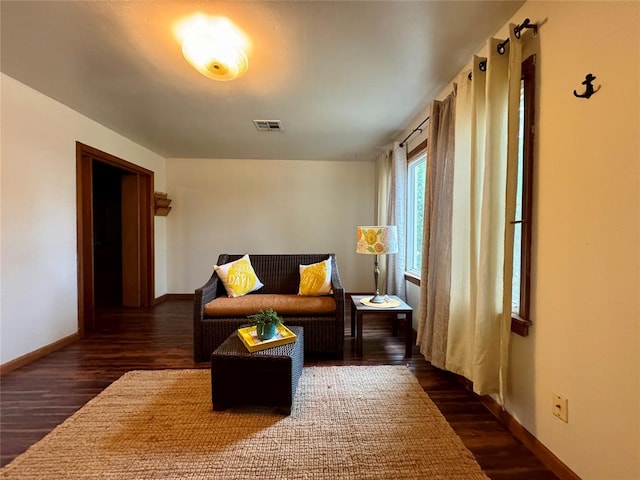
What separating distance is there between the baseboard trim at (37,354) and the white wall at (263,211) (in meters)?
1.90

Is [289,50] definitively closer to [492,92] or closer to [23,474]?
[492,92]

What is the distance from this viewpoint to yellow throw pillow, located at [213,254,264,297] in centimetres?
287

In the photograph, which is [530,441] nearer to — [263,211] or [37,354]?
[37,354]

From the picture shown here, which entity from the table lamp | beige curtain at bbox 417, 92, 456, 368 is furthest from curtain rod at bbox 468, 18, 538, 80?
the table lamp

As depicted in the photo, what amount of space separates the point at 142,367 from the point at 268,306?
1136mm

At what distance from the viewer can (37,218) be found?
2559 millimetres

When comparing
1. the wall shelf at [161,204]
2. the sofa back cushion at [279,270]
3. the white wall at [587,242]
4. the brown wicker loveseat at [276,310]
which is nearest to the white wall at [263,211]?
the wall shelf at [161,204]

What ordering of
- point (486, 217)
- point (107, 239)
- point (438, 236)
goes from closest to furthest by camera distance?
1. point (486, 217)
2. point (438, 236)
3. point (107, 239)

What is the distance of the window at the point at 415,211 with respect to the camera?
331 centimetres

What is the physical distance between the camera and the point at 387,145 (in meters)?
4.00

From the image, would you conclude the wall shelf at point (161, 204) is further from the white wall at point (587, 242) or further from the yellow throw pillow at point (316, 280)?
the white wall at point (587, 242)

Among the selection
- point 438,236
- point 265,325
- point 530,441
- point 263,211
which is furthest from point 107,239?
point 530,441

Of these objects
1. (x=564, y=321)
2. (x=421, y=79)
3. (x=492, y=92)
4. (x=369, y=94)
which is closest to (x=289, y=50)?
(x=369, y=94)

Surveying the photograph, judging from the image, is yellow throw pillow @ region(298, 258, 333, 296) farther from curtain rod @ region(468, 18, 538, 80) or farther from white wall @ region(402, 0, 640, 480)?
curtain rod @ region(468, 18, 538, 80)
